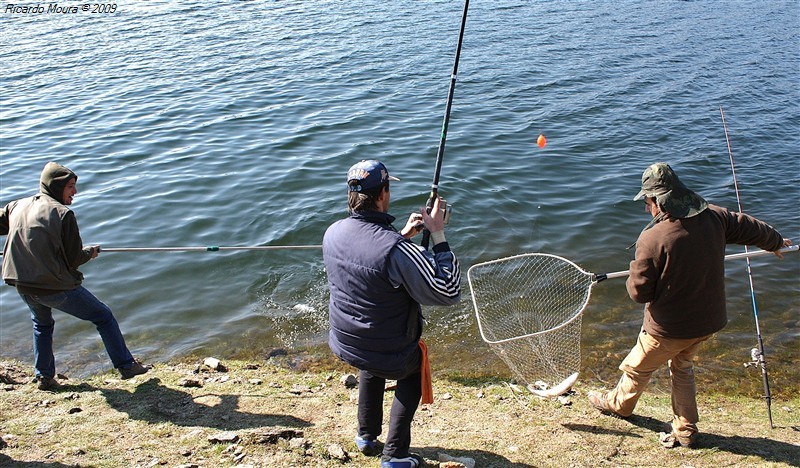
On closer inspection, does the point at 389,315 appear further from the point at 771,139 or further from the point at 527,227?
the point at 771,139

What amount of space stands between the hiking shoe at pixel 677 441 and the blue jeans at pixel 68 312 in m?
4.95

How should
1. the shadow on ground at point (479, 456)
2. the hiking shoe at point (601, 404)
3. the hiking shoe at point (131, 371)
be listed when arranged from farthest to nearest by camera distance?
the hiking shoe at point (131, 371) < the hiking shoe at point (601, 404) < the shadow on ground at point (479, 456)

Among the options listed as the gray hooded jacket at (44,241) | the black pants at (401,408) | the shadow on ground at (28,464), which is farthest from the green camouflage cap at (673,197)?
the gray hooded jacket at (44,241)

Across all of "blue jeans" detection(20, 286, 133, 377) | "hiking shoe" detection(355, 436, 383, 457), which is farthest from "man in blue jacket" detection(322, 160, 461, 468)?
"blue jeans" detection(20, 286, 133, 377)

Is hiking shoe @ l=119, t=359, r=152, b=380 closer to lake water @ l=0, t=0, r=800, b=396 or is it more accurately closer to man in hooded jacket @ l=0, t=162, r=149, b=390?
man in hooded jacket @ l=0, t=162, r=149, b=390

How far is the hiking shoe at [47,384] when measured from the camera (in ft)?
21.9

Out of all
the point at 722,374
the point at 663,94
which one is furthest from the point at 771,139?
the point at 722,374

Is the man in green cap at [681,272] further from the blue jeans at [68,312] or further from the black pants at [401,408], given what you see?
the blue jeans at [68,312]

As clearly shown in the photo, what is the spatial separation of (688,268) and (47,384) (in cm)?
572

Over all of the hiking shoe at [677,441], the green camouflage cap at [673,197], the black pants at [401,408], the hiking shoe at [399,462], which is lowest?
the hiking shoe at [677,441]

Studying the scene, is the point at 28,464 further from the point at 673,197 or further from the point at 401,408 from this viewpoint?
the point at 673,197

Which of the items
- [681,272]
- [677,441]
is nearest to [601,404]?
[677,441]

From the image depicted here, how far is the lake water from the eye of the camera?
8.85 m

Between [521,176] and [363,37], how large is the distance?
11.7 metres
